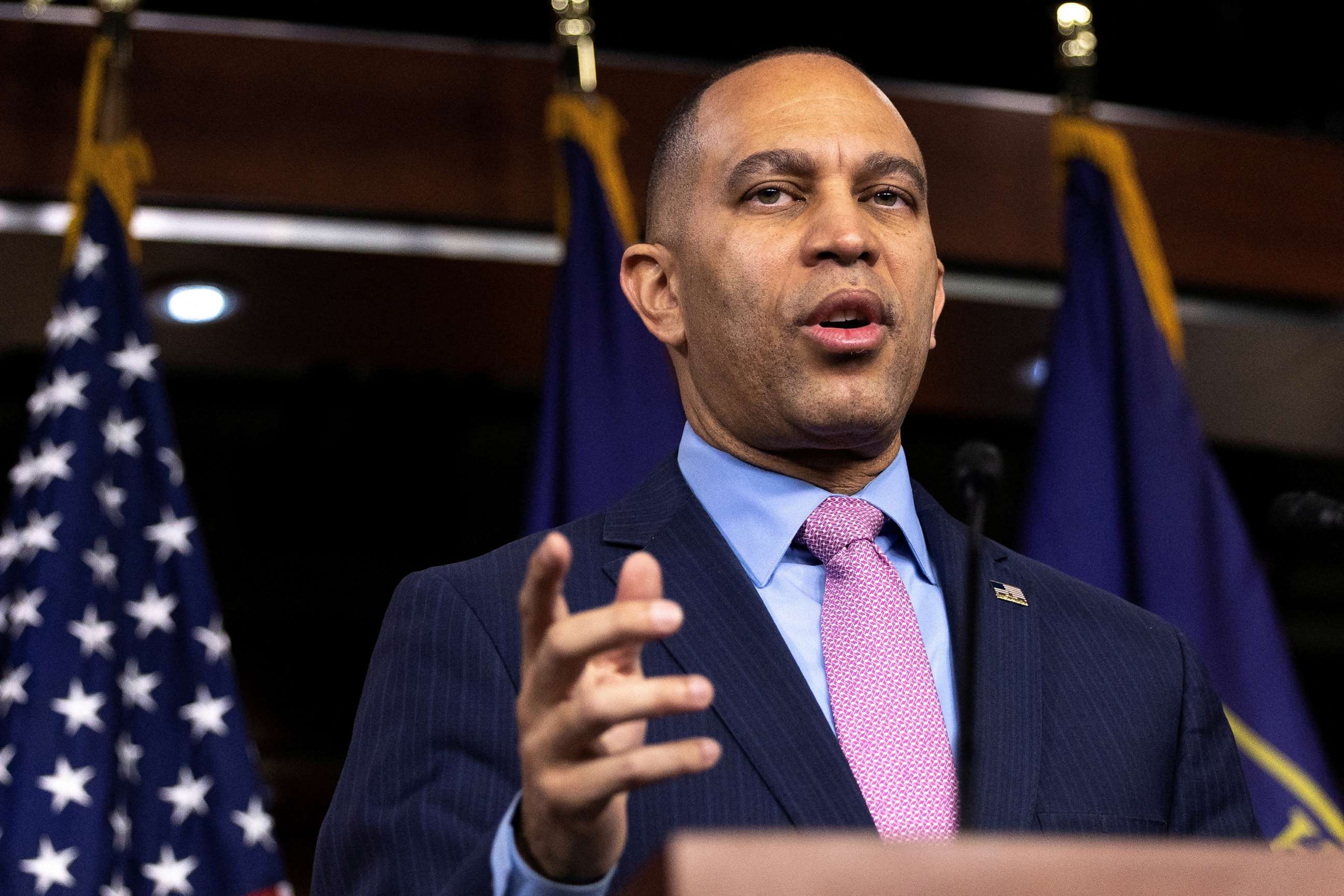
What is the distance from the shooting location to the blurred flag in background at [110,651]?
265 centimetres

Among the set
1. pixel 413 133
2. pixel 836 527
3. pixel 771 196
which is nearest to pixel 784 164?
pixel 771 196

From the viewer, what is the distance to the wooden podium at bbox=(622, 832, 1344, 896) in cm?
78

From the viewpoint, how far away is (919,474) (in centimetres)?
570

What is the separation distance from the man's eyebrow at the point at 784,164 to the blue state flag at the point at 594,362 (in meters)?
1.25

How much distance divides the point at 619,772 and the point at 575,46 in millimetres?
2410

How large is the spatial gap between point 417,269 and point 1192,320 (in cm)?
195

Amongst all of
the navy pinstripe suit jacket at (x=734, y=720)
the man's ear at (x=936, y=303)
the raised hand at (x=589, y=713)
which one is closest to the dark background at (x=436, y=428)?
the man's ear at (x=936, y=303)

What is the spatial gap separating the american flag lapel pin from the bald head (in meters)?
0.55

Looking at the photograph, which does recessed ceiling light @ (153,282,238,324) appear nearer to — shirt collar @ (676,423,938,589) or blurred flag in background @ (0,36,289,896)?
blurred flag in background @ (0,36,289,896)

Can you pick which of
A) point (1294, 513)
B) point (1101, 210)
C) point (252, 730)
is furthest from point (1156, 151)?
point (252, 730)

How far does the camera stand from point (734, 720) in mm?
1381

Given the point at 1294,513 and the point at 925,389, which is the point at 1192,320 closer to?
the point at 925,389

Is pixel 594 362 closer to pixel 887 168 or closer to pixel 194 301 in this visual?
pixel 194 301

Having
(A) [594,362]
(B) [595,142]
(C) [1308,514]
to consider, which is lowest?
(C) [1308,514]
